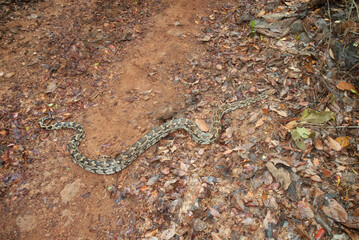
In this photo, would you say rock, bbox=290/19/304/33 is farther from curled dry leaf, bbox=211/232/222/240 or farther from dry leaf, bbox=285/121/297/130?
curled dry leaf, bbox=211/232/222/240

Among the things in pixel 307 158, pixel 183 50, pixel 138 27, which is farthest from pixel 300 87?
pixel 138 27

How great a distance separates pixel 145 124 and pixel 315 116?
536 cm

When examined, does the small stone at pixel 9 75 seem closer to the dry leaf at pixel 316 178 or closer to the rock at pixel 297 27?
the dry leaf at pixel 316 178

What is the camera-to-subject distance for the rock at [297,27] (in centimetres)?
875

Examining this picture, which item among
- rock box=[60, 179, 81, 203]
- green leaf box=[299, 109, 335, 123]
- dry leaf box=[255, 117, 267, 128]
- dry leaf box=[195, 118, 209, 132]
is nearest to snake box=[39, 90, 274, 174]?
dry leaf box=[195, 118, 209, 132]

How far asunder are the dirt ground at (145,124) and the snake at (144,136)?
8.0 inches

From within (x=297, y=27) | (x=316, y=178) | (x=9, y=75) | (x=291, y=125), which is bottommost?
(x=316, y=178)

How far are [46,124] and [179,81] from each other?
5311 mm

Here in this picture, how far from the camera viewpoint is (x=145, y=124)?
313 inches

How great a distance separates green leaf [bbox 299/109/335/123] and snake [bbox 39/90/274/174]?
1.63 meters

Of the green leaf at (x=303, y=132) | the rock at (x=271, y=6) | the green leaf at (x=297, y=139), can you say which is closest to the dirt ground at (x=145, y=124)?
the green leaf at (x=297, y=139)

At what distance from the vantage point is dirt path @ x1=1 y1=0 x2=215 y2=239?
598cm

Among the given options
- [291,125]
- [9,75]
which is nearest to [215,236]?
[291,125]

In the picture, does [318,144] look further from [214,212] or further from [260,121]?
[214,212]
